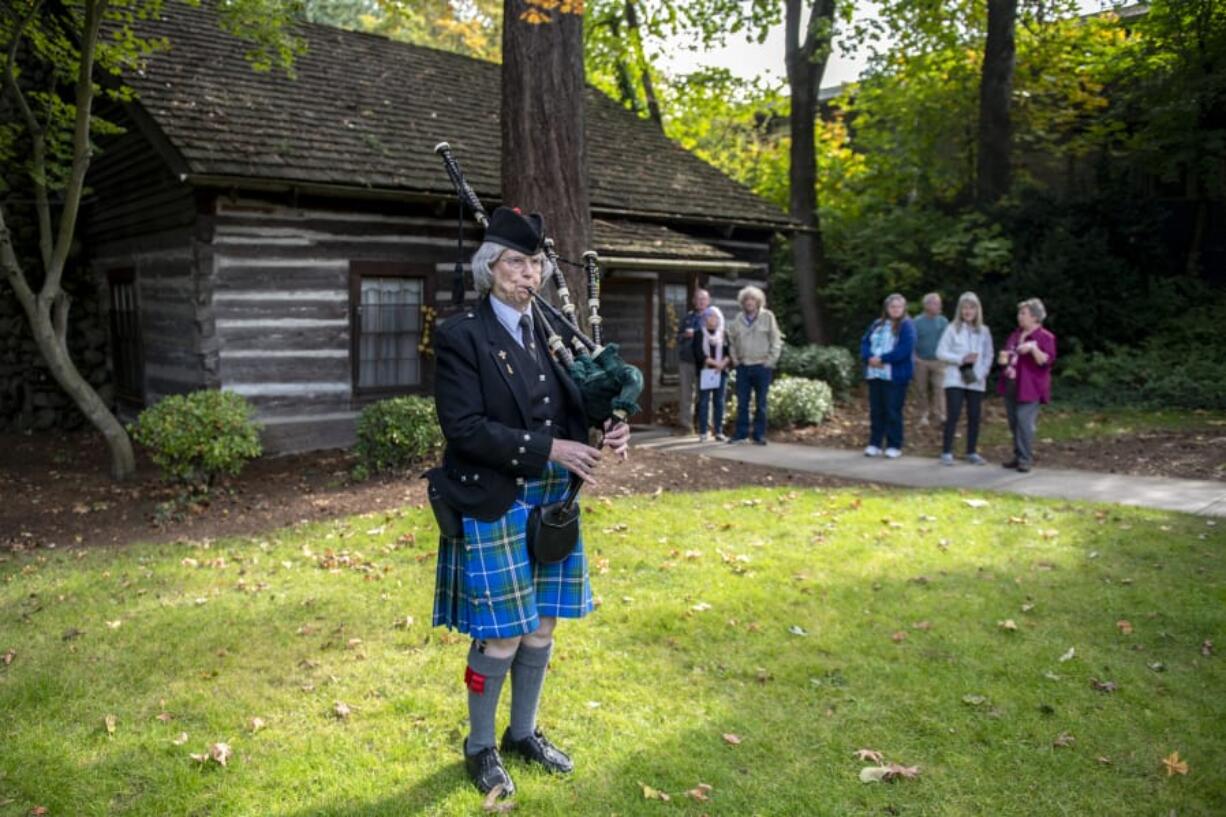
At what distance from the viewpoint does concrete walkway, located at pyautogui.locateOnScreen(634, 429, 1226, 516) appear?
8781mm

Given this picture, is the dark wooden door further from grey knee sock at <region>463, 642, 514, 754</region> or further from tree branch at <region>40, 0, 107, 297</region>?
grey knee sock at <region>463, 642, 514, 754</region>

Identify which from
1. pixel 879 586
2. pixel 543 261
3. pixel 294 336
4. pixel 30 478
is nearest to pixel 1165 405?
pixel 879 586

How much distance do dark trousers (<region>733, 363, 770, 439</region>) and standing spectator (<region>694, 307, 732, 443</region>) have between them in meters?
0.27

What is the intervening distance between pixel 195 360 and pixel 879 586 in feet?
30.6

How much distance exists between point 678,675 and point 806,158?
17.6 m

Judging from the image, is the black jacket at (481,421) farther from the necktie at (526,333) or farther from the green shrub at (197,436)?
the green shrub at (197,436)

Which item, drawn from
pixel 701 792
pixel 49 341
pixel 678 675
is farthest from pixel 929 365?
pixel 49 341

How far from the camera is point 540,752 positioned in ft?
13.1

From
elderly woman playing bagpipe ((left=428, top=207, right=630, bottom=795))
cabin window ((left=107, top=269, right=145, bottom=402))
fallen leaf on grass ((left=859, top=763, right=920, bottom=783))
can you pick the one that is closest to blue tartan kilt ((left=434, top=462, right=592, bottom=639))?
elderly woman playing bagpipe ((left=428, top=207, right=630, bottom=795))

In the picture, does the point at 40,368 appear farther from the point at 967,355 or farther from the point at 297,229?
the point at 967,355

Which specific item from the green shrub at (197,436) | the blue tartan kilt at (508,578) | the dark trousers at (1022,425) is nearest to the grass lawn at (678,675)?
the blue tartan kilt at (508,578)

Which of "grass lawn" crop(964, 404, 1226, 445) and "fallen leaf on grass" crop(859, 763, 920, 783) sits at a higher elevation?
"grass lawn" crop(964, 404, 1226, 445)

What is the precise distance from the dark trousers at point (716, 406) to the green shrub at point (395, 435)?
4046mm

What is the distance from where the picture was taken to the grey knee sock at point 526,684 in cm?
384
